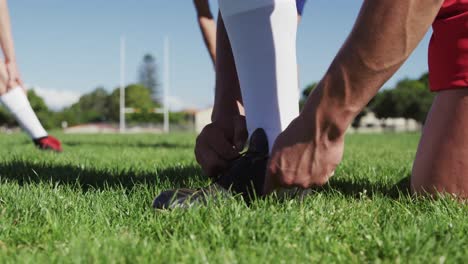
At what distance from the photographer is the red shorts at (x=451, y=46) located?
1.95 meters

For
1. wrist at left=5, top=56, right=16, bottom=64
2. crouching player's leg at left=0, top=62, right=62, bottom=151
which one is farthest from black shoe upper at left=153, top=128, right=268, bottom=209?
crouching player's leg at left=0, top=62, right=62, bottom=151

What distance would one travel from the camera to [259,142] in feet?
5.32

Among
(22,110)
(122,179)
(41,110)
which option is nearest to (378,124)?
(41,110)

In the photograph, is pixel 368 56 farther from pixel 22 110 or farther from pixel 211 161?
pixel 22 110

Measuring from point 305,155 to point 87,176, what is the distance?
1.63 metres

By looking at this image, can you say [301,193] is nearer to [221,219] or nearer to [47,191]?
[221,219]

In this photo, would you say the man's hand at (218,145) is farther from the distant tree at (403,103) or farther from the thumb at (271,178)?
the distant tree at (403,103)

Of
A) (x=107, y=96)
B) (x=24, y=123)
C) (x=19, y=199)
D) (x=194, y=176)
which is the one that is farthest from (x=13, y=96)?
(x=107, y=96)

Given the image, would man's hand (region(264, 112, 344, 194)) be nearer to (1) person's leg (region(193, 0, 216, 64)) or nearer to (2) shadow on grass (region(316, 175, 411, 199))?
(2) shadow on grass (region(316, 175, 411, 199))

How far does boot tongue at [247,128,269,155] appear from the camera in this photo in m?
1.61

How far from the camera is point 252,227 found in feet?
4.41

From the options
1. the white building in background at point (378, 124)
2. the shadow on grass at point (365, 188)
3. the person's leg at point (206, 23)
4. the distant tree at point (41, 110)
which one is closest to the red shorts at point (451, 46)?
the shadow on grass at point (365, 188)

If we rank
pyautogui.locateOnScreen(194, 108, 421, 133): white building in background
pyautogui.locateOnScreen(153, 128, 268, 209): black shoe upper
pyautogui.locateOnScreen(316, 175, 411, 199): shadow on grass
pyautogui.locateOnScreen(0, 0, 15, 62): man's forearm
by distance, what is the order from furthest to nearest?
pyautogui.locateOnScreen(194, 108, 421, 133): white building in background → pyautogui.locateOnScreen(0, 0, 15, 62): man's forearm → pyautogui.locateOnScreen(316, 175, 411, 199): shadow on grass → pyautogui.locateOnScreen(153, 128, 268, 209): black shoe upper

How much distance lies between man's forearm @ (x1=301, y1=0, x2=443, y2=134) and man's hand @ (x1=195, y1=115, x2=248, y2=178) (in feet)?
1.86
